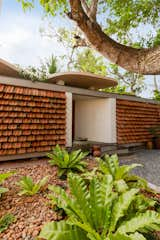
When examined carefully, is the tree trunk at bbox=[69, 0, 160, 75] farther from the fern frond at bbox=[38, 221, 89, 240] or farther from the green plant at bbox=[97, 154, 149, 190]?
the fern frond at bbox=[38, 221, 89, 240]

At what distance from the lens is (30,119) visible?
5207mm

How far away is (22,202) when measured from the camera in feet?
9.01

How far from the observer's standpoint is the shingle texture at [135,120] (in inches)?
294

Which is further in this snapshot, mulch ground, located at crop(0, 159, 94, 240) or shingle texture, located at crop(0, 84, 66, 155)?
shingle texture, located at crop(0, 84, 66, 155)

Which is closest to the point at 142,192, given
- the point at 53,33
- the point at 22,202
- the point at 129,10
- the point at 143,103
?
the point at 22,202

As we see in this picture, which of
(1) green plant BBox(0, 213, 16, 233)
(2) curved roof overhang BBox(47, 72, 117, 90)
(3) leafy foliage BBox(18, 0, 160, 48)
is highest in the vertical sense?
(3) leafy foliage BBox(18, 0, 160, 48)

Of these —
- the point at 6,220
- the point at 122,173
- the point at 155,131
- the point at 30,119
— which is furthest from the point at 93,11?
the point at 155,131

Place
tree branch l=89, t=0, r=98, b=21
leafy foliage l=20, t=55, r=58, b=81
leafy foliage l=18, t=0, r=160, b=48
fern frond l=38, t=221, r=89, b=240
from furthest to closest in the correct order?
leafy foliage l=20, t=55, r=58, b=81
leafy foliage l=18, t=0, r=160, b=48
tree branch l=89, t=0, r=98, b=21
fern frond l=38, t=221, r=89, b=240

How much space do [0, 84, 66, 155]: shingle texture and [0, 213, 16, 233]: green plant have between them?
2.57 m

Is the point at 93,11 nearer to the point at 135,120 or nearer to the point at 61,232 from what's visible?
the point at 61,232

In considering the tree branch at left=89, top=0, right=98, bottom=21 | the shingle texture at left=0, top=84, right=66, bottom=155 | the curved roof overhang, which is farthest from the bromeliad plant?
the curved roof overhang

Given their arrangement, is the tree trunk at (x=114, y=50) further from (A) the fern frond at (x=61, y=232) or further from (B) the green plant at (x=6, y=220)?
(B) the green plant at (x=6, y=220)

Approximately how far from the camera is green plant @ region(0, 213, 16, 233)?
7.17ft

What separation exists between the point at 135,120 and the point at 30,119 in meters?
4.91
